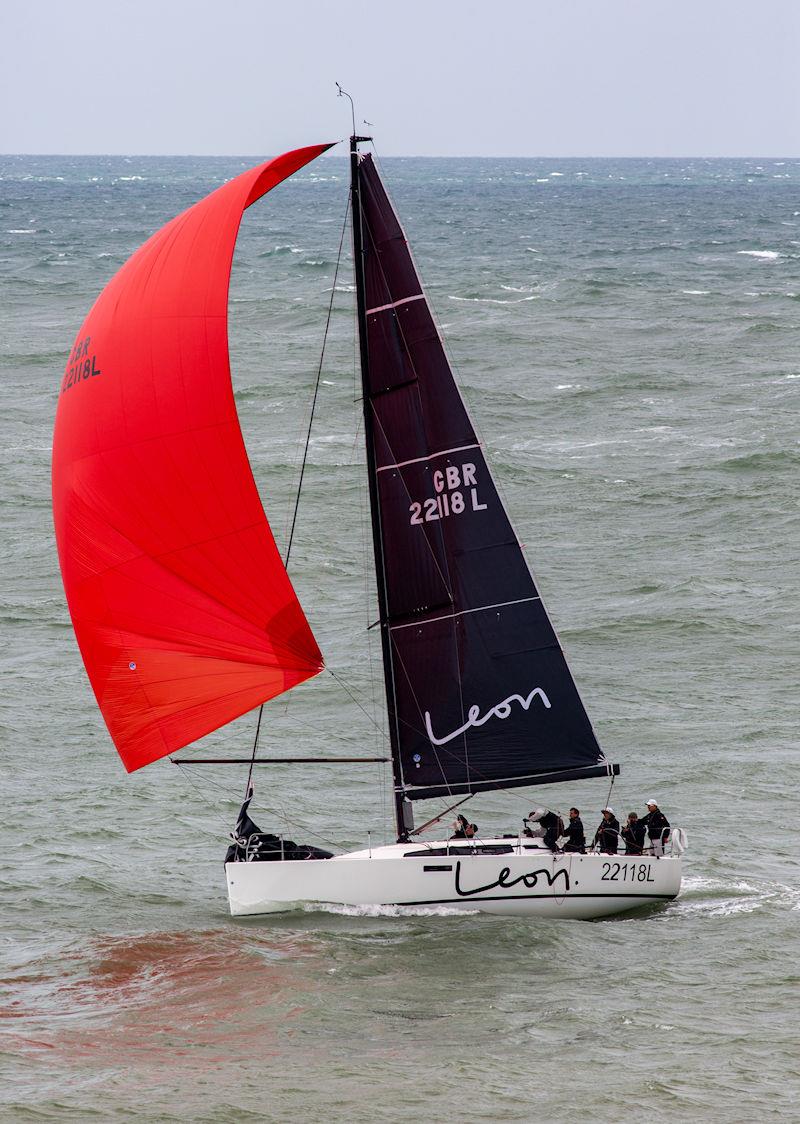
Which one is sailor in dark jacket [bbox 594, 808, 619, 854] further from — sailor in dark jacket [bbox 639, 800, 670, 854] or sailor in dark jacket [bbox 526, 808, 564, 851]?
sailor in dark jacket [bbox 526, 808, 564, 851]

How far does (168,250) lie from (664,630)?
16579mm

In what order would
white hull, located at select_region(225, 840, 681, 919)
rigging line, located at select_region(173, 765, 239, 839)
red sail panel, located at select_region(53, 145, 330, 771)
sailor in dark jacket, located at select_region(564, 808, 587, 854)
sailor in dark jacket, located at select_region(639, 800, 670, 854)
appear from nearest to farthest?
red sail panel, located at select_region(53, 145, 330, 771), white hull, located at select_region(225, 840, 681, 919), sailor in dark jacket, located at select_region(564, 808, 587, 854), sailor in dark jacket, located at select_region(639, 800, 670, 854), rigging line, located at select_region(173, 765, 239, 839)

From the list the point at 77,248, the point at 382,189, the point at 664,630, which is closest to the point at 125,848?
the point at 382,189

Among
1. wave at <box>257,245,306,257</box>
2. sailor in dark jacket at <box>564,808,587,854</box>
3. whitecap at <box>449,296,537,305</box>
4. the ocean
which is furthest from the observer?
wave at <box>257,245,306,257</box>

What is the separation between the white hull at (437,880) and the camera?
18.8m

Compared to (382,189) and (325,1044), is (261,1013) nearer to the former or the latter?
(325,1044)

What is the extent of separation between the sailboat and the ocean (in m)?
0.71

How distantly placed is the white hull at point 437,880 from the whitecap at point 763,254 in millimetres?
80814

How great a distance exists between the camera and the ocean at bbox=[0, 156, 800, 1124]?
49.9ft

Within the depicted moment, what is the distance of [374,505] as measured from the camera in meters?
18.8

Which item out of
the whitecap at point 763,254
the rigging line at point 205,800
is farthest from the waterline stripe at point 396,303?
the whitecap at point 763,254

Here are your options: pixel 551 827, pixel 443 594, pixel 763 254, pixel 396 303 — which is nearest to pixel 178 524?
pixel 443 594

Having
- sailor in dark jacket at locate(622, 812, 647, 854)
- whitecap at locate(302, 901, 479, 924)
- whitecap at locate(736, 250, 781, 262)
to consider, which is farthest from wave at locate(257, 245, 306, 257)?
whitecap at locate(302, 901, 479, 924)

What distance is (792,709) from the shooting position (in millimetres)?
27969
